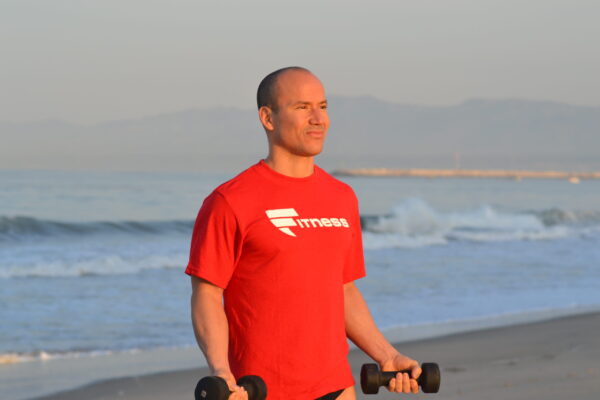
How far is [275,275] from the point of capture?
10.1ft

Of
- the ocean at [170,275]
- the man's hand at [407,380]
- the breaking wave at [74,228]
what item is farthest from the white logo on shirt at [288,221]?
the breaking wave at [74,228]

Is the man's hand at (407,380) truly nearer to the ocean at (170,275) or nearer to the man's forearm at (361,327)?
the man's forearm at (361,327)

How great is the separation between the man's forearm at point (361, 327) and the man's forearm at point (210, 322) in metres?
0.56

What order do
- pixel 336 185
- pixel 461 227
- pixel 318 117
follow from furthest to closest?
pixel 461 227, pixel 336 185, pixel 318 117

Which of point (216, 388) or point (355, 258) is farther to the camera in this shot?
point (355, 258)

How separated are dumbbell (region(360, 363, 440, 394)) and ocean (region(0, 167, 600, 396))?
6.57 metres

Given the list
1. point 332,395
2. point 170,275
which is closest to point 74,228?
point 170,275

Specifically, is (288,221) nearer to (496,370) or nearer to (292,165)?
(292,165)

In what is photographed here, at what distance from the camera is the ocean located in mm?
11023

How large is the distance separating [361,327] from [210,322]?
26.2 inches

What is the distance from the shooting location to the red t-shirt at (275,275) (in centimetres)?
306

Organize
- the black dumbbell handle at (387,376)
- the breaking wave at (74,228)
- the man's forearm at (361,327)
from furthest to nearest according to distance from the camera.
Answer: the breaking wave at (74,228), the man's forearm at (361,327), the black dumbbell handle at (387,376)

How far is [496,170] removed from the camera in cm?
15225

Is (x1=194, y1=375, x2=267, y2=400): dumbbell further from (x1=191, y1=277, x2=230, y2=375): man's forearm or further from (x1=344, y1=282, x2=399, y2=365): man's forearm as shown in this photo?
(x1=344, y1=282, x2=399, y2=365): man's forearm
